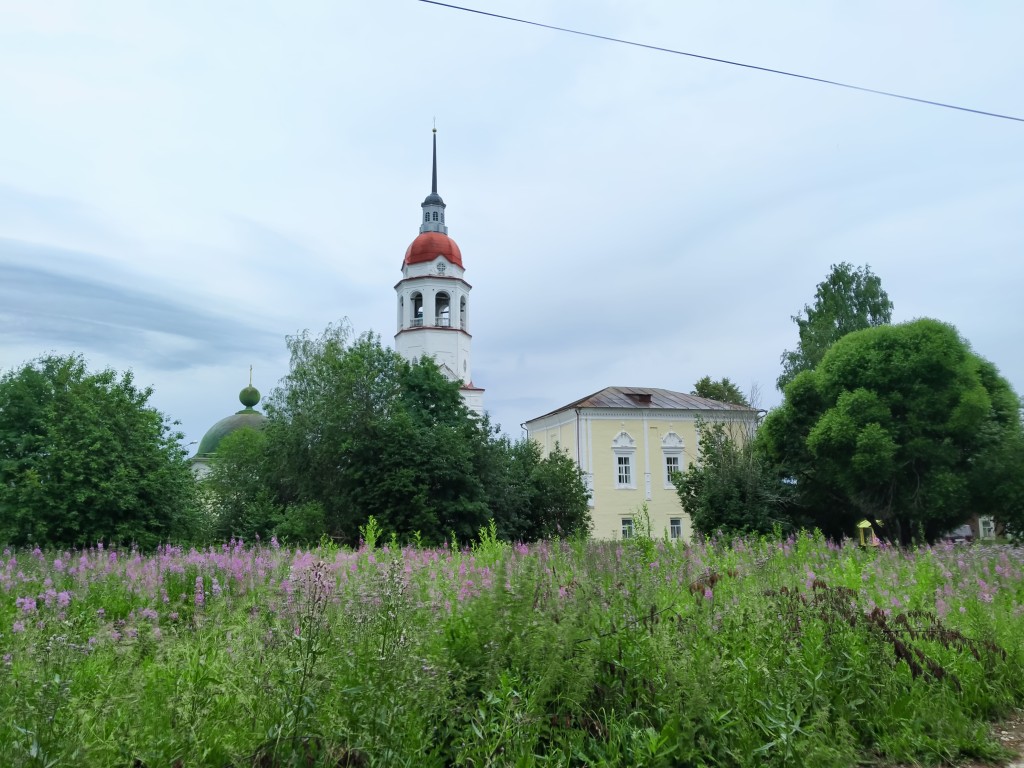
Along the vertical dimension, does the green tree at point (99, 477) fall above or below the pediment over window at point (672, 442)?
below

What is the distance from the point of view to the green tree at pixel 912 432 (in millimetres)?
25641

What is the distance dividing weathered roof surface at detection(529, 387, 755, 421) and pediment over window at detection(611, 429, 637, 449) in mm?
1667


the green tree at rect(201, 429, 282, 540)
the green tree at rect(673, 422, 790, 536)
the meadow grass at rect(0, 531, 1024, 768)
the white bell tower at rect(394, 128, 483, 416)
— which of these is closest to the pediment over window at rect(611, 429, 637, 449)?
the white bell tower at rect(394, 128, 483, 416)

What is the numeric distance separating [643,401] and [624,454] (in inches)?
150

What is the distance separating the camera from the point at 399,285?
51.2 metres

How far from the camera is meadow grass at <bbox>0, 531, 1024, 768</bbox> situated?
3.38m

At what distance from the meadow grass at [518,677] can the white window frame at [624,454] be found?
128ft

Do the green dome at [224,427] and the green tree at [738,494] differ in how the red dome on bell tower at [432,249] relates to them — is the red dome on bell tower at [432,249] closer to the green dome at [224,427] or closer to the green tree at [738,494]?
the green dome at [224,427]

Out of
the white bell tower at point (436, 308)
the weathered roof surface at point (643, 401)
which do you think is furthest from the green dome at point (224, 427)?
the weathered roof surface at point (643, 401)

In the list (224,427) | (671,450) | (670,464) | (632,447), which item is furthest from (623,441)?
(224,427)

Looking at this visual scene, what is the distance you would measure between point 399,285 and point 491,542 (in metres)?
42.3

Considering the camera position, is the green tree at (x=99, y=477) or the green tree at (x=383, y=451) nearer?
the green tree at (x=99, y=477)

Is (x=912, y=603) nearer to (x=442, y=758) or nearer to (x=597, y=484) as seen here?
(x=442, y=758)

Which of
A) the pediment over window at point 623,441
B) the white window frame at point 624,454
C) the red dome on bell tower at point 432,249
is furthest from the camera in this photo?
the red dome on bell tower at point 432,249
